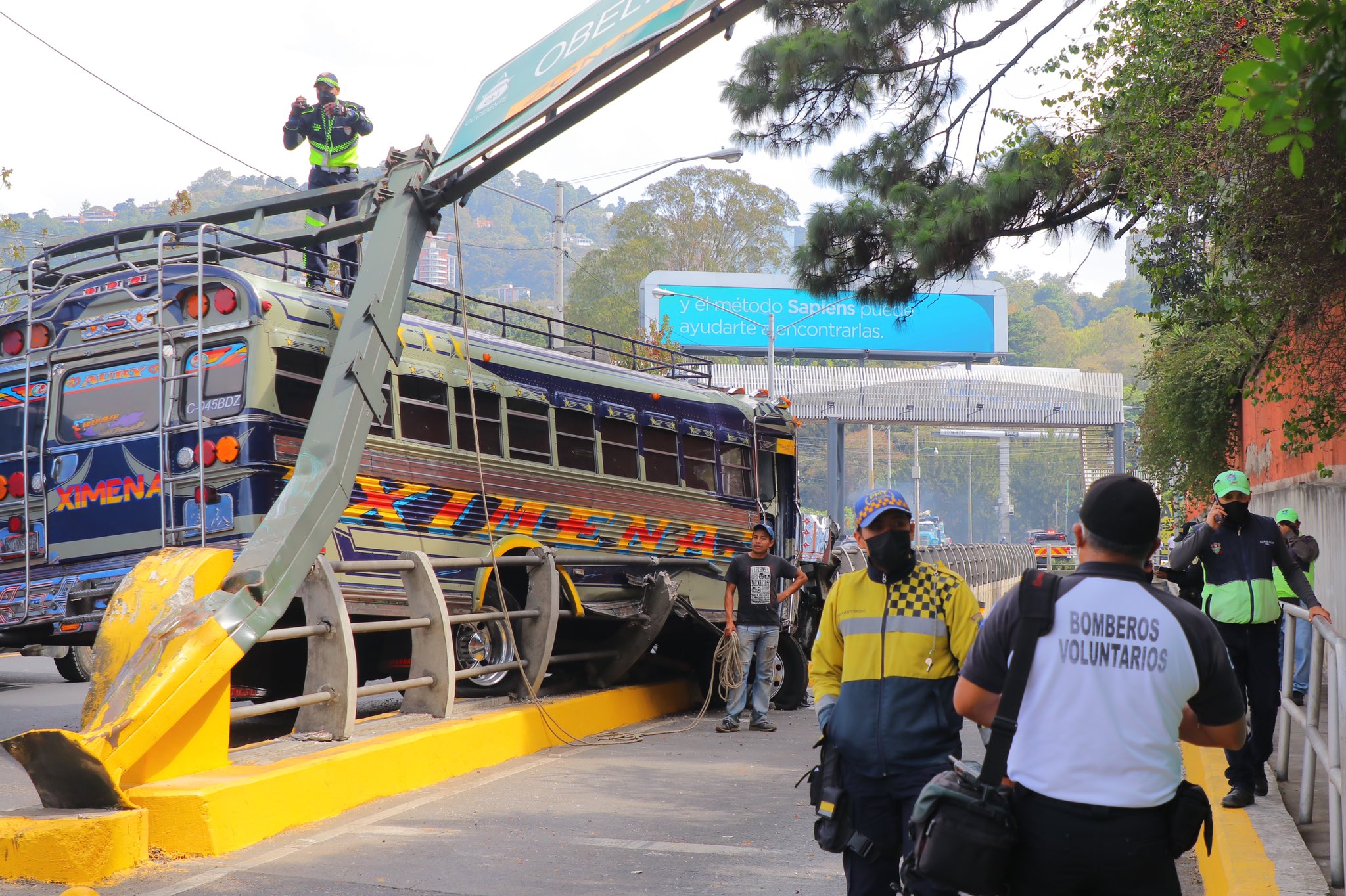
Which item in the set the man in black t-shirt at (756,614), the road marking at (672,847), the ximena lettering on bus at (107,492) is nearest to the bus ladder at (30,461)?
the ximena lettering on bus at (107,492)

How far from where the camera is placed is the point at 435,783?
8.92 meters

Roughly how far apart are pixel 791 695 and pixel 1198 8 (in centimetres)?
750

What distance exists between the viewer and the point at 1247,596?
756 centimetres

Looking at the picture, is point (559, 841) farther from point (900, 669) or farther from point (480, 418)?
point (480, 418)

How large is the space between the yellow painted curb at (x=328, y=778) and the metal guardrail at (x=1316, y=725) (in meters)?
5.15

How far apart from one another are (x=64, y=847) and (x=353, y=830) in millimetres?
1638

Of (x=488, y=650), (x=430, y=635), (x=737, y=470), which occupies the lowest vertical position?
(x=488, y=650)

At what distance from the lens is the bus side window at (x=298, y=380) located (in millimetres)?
10188

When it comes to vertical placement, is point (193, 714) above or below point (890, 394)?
below

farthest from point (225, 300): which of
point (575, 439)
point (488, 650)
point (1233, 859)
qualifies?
point (1233, 859)

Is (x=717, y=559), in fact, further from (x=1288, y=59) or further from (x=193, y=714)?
(x=1288, y=59)

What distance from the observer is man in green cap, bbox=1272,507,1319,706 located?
972 cm

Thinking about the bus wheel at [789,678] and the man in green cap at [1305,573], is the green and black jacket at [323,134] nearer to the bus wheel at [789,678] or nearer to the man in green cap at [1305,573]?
the bus wheel at [789,678]

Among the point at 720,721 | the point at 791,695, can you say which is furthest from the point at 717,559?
the point at 720,721
